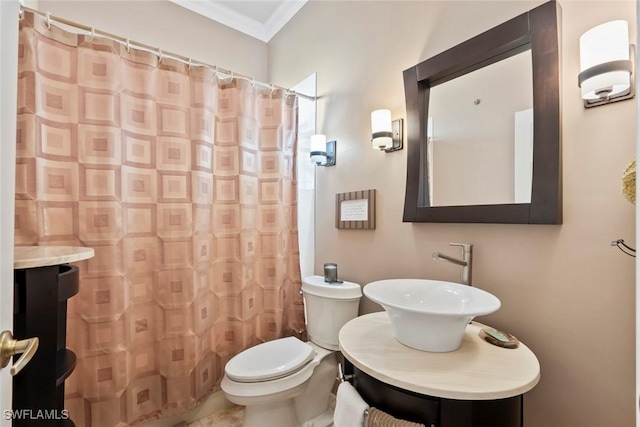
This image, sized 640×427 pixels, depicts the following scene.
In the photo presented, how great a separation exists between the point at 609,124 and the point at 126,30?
2.73 meters

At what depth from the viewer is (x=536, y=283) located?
1024 millimetres

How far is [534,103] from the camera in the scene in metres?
1.02

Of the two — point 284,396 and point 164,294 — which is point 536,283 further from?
point 164,294

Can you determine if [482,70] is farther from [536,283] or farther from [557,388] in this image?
[557,388]

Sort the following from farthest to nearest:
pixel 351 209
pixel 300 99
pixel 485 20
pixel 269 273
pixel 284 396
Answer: pixel 300 99 < pixel 269 273 < pixel 351 209 < pixel 284 396 < pixel 485 20

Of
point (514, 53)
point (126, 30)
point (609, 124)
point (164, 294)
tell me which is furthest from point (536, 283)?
point (126, 30)

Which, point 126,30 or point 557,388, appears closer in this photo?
point 557,388

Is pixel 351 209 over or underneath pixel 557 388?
over

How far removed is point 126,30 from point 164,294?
187cm

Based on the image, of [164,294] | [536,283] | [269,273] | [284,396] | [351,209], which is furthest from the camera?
[269,273]

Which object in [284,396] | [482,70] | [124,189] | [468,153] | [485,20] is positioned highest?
[485,20]

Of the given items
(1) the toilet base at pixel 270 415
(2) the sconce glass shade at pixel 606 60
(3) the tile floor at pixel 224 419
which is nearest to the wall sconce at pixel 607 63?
(2) the sconce glass shade at pixel 606 60

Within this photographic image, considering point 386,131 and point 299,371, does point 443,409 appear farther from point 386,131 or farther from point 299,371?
point 386,131

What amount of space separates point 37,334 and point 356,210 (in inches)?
55.8
